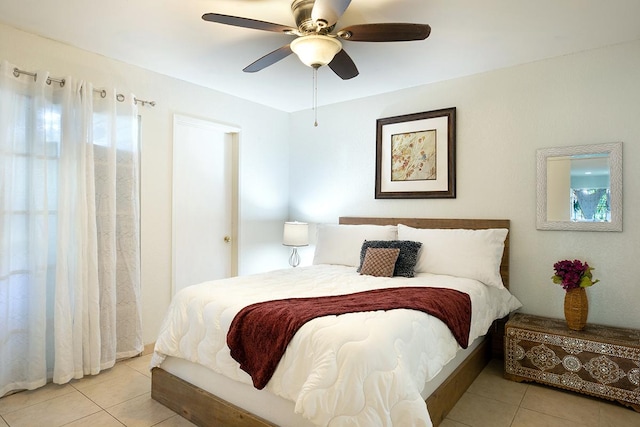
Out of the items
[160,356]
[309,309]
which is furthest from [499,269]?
[160,356]

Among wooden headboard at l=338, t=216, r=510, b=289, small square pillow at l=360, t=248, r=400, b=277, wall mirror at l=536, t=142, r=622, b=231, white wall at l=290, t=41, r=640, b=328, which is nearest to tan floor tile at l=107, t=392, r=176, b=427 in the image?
small square pillow at l=360, t=248, r=400, b=277

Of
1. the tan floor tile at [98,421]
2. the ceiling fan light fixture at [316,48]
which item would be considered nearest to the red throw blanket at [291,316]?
the tan floor tile at [98,421]

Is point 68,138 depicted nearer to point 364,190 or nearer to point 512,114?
point 364,190

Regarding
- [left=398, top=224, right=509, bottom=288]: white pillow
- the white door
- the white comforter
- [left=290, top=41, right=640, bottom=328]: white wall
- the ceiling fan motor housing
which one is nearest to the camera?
the white comforter

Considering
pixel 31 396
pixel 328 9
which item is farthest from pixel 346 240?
pixel 31 396

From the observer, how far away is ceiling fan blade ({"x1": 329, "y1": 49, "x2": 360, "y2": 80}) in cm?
245

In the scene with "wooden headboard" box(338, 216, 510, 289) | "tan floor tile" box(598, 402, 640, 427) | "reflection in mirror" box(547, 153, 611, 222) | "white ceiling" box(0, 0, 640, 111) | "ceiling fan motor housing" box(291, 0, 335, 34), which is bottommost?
"tan floor tile" box(598, 402, 640, 427)

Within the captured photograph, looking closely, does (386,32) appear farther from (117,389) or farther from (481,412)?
(117,389)

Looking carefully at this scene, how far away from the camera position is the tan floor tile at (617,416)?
225 cm

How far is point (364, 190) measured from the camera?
13.8 ft

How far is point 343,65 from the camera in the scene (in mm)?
2576

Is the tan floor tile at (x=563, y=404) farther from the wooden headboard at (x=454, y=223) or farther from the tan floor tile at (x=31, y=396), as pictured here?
the tan floor tile at (x=31, y=396)

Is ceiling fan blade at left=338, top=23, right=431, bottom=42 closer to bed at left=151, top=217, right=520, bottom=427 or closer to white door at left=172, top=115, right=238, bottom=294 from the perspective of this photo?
bed at left=151, top=217, right=520, bottom=427

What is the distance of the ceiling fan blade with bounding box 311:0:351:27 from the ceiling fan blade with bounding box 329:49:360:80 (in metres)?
0.44
